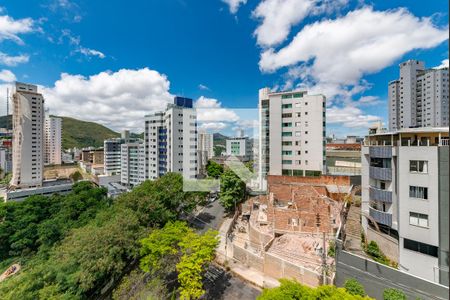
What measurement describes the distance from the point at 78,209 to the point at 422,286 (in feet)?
81.3

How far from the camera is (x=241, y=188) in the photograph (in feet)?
55.7

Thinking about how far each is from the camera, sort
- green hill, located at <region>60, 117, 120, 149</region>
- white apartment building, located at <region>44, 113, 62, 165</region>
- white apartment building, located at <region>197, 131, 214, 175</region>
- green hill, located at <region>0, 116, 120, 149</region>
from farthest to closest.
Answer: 1. green hill, located at <region>60, 117, 120, 149</region>
2. green hill, located at <region>0, 116, 120, 149</region>
3. white apartment building, located at <region>44, 113, 62, 165</region>
4. white apartment building, located at <region>197, 131, 214, 175</region>

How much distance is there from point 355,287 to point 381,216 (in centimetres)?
375

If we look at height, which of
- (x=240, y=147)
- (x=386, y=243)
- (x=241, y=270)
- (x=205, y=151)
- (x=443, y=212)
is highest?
(x=240, y=147)

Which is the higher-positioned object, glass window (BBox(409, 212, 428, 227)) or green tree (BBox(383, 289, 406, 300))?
glass window (BBox(409, 212, 428, 227))

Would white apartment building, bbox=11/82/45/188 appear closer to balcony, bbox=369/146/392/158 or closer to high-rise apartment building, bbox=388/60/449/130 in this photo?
balcony, bbox=369/146/392/158

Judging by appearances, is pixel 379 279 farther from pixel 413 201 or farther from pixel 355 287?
pixel 413 201

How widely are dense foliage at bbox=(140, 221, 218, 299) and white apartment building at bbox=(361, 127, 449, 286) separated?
7.97 m

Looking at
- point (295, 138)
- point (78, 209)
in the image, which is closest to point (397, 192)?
point (295, 138)

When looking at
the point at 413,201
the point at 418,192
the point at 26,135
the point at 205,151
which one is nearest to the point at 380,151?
the point at 418,192

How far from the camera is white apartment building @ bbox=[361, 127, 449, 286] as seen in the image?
290 inches

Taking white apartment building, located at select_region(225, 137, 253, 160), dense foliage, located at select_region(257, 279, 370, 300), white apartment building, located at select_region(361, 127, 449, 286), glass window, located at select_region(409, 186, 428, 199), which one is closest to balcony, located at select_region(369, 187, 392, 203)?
white apartment building, located at select_region(361, 127, 449, 286)

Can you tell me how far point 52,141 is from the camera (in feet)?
177

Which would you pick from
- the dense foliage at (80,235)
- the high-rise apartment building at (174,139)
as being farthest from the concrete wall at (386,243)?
the high-rise apartment building at (174,139)
